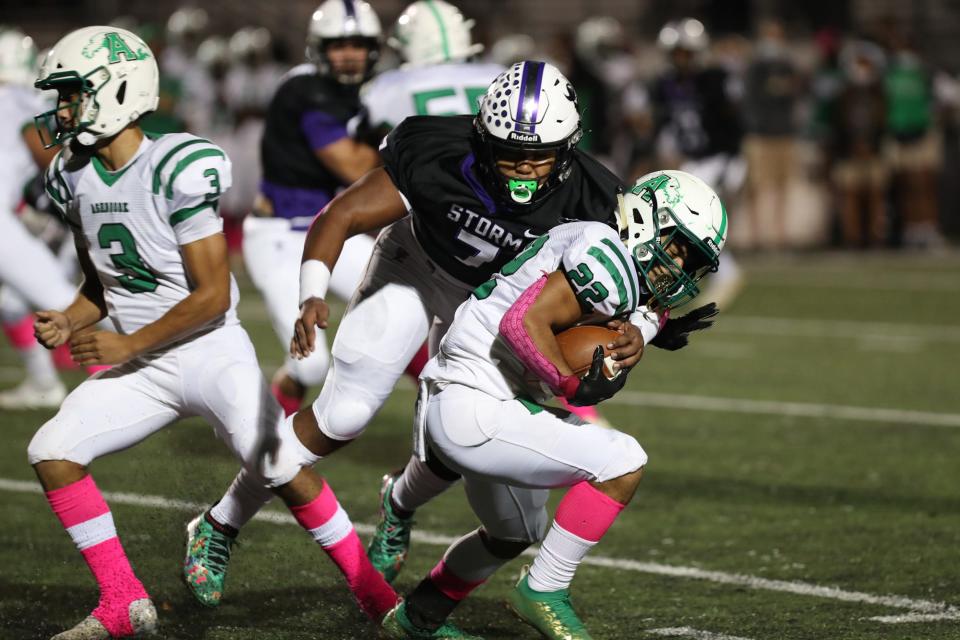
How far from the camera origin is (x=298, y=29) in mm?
21641

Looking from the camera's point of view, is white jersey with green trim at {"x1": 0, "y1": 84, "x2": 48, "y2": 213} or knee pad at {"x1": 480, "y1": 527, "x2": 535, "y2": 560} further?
white jersey with green trim at {"x1": 0, "y1": 84, "x2": 48, "y2": 213}

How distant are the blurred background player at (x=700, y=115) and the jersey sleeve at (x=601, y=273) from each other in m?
7.95

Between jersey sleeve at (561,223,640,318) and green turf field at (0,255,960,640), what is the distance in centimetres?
93

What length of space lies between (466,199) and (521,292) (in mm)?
532

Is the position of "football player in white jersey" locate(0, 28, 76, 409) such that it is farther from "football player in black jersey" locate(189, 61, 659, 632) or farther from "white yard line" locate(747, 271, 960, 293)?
"white yard line" locate(747, 271, 960, 293)

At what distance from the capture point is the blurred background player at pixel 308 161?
19.6 ft

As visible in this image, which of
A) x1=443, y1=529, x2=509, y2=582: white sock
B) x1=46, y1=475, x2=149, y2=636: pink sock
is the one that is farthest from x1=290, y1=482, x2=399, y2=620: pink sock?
x1=46, y1=475, x2=149, y2=636: pink sock

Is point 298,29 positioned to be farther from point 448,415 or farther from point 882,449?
point 448,415

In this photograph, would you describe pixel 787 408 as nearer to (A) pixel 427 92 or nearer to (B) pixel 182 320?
(A) pixel 427 92

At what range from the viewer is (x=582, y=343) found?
3652 mm

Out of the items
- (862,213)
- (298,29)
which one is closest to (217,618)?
(862,213)

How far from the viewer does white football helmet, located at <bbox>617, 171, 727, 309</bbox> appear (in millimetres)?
3730

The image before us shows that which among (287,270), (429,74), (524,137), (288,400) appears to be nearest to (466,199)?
(524,137)

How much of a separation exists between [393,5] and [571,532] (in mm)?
19140
